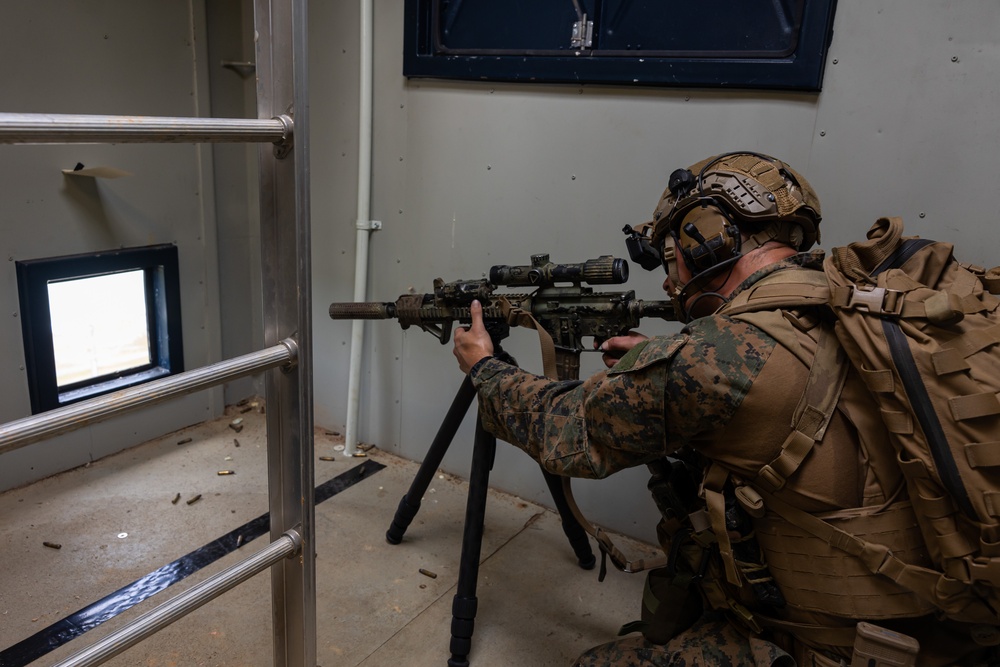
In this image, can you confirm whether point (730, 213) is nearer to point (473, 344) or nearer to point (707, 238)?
point (707, 238)

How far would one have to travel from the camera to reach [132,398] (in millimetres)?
942

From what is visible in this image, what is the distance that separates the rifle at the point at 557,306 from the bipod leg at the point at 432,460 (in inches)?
9.9

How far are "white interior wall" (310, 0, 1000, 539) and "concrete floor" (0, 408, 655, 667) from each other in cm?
31

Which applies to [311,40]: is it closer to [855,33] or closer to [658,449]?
[855,33]

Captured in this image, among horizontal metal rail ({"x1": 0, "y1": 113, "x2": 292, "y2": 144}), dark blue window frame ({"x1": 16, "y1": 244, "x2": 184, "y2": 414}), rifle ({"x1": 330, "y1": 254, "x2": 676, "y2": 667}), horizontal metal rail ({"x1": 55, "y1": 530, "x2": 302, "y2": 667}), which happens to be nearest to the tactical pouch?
rifle ({"x1": 330, "y1": 254, "x2": 676, "y2": 667})

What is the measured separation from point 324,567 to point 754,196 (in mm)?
1946

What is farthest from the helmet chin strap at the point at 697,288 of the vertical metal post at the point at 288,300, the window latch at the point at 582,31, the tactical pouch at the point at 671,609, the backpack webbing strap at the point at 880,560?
the window latch at the point at 582,31

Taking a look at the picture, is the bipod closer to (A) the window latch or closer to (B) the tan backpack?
(B) the tan backpack

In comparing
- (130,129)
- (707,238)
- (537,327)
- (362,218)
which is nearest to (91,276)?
(362,218)

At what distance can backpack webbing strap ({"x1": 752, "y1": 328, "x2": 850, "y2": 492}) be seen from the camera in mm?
1350

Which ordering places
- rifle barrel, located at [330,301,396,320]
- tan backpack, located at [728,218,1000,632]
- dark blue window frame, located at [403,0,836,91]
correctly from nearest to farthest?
tan backpack, located at [728,218,1000,632], dark blue window frame, located at [403,0,836,91], rifle barrel, located at [330,301,396,320]

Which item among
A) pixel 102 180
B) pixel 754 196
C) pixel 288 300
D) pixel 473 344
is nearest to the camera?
pixel 288 300

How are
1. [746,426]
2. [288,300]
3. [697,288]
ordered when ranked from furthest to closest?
[697,288]
[746,426]
[288,300]

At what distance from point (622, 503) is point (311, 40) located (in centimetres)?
240
